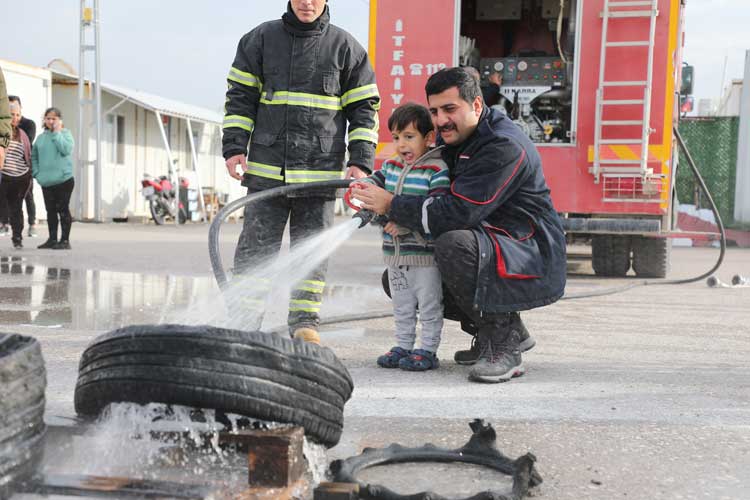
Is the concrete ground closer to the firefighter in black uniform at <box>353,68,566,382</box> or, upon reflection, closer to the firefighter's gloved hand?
the firefighter in black uniform at <box>353,68,566,382</box>

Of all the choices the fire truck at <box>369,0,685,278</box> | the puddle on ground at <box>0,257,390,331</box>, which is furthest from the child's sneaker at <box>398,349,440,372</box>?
the fire truck at <box>369,0,685,278</box>

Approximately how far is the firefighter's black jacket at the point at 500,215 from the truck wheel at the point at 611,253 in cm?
584

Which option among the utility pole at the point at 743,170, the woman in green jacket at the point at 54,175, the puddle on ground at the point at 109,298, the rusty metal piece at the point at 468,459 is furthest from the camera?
the utility pole at the point at 743,170

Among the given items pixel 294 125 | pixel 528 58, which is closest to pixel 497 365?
pixel 294 125

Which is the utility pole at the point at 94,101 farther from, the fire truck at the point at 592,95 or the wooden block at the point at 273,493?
the wooden block at the point at 273,493

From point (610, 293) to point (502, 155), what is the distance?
4.35m

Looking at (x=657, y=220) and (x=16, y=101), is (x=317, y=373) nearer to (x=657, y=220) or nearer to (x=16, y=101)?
(x=657, y=220)

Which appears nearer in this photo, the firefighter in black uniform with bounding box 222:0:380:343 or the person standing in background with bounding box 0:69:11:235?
the firefighter in black uniform with bounding box 222:0:380:343

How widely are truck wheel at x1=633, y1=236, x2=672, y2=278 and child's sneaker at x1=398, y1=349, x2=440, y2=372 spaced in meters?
5.93

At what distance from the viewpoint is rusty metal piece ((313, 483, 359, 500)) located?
6.92ft

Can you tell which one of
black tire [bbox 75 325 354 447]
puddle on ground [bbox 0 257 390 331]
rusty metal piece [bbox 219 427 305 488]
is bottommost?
puddle on ground [bbox 0 257 390 331]

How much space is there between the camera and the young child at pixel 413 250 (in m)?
4.14

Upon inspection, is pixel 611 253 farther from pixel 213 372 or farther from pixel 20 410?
pixel 20 410

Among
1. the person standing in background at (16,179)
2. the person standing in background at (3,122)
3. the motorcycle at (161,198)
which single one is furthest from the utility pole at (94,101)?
the person standing in background at (3,122)
